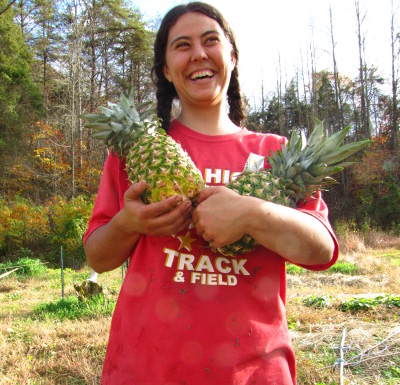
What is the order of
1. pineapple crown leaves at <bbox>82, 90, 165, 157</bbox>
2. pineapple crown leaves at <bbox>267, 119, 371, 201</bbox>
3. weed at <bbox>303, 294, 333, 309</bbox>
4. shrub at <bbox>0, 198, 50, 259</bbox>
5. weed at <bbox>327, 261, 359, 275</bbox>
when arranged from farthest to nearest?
1. shrub at <bbox>0, 198, 50, 259</bbox>
2. weed at <bbox>327, 261, 359, 275</bbox>
3. weed at <bbox>303, 294, 333, 309</bbox>
4. pineapple crown leaves at <bbox>82, 90, 165, 157</bbox>
5. pineapple crown leaves at <bbox>267, 119, 371, 201</bbox>

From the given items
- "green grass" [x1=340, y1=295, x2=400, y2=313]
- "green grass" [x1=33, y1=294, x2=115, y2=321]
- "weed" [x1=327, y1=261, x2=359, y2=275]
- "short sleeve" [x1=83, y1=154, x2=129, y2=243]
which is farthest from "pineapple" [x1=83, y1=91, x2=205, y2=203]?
"weed" [x1=327, y1=261, x2=359, y2=275]

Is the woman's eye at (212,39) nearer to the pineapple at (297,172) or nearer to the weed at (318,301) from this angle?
the pineapple at (297,172)

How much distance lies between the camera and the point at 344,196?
30.2 meters

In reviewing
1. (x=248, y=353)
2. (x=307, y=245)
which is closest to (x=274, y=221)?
(x=307, y=245)

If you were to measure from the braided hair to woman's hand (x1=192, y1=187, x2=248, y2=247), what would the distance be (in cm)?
A: 79

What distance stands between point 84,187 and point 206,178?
27.6 meters

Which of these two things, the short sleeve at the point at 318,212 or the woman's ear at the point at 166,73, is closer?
the short sleeve at the point at 318,212

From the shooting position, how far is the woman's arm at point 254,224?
159 centimetres

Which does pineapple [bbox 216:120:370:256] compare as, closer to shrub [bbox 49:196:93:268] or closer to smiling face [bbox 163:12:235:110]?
smiling face [bbox 163:12:235:110]

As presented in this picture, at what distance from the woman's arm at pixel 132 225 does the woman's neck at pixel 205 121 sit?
642mm

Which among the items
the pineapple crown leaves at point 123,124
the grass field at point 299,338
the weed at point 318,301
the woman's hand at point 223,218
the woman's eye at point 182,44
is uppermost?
the woman's eye at point 182,44

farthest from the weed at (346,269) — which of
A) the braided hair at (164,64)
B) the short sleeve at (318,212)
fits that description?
the short sleeve at (318,212)

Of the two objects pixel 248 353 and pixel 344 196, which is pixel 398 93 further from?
pixel 248 353

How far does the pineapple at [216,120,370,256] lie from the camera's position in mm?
1838
